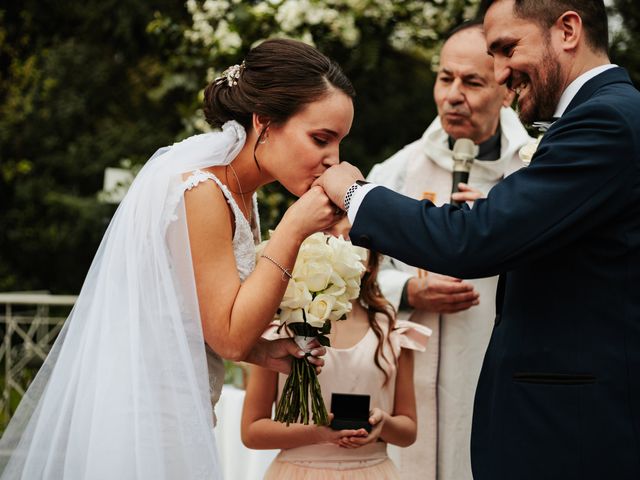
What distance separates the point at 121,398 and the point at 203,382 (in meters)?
0.23

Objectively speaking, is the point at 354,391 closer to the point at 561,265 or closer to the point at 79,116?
the point at 561,265

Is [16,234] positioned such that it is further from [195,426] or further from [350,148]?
[195,426]

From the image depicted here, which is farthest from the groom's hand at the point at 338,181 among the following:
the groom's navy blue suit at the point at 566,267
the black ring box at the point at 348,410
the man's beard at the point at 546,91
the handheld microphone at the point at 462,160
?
the handheld microphone at the point at 462,160

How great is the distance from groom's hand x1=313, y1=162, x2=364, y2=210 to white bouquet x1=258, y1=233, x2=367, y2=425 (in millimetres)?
244

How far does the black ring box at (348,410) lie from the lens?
2.79m

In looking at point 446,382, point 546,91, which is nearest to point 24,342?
point 446,382

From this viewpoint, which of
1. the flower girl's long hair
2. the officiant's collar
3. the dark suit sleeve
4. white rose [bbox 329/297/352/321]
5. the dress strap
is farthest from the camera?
the officiant's collar

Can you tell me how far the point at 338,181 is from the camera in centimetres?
234

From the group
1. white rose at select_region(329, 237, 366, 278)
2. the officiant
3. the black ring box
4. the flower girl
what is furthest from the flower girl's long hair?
white rose at select_region(329, 237, 366, 278)

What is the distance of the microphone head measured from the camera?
3375mm

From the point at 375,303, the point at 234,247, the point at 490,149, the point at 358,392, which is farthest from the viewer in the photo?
the point at 490,149

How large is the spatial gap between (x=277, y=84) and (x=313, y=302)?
667 millimetres

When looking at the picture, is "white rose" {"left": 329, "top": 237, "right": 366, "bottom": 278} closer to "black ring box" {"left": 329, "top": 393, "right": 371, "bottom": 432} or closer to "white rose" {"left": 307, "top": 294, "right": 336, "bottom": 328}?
"white rose" {"left": 307, "top": 294, "right": 336, "bottom": 328}

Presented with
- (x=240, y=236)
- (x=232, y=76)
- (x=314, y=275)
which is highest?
(x=232, y=76)
